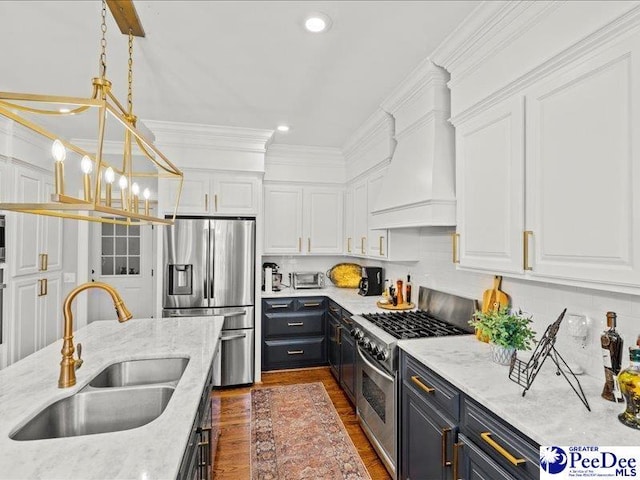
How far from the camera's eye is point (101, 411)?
1.47 meters

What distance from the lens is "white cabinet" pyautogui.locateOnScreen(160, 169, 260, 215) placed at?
3590mm

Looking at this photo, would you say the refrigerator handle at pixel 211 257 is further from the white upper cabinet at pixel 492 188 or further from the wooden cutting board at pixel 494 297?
the wooden cutting board at pixel 494 297

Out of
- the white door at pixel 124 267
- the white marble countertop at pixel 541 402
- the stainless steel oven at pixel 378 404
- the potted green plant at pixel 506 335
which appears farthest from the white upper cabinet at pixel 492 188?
the white door at pixel 124 267

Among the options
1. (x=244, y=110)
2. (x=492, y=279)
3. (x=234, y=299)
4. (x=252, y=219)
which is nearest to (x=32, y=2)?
(x=244, y=110)

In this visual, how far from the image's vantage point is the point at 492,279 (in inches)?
87.6

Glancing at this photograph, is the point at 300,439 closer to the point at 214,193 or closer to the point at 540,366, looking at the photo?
the point at 540,366

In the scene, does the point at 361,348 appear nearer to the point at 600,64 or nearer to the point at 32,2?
the point at 600,64

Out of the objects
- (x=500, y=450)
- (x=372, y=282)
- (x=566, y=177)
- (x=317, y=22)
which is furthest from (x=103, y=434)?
(x=372, y=282)

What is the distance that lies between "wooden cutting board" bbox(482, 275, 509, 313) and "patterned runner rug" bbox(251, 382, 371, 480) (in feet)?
4.36

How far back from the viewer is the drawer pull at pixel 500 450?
1.17 meters

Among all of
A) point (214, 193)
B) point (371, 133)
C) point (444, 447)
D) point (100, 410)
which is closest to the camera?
point (100, 410)

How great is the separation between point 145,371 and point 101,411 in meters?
0.40

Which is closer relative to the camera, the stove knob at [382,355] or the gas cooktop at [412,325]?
the stove knob at [382,355]

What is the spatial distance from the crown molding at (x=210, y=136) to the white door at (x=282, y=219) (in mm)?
671
